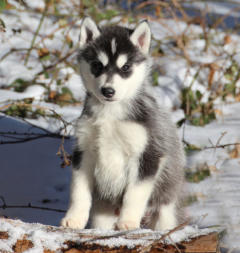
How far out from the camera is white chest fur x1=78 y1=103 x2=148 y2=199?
3766mm

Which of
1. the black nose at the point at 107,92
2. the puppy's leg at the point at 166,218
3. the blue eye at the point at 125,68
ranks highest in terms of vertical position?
the blue eye at the point at 125,68

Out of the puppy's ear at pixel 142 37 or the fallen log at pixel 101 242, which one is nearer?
the fallen log at pixel 101 242

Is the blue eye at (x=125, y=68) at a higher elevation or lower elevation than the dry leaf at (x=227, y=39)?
higher

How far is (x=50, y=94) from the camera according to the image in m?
6.63

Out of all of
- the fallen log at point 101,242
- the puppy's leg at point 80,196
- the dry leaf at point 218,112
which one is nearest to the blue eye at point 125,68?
the puppy's leg at point 80,196

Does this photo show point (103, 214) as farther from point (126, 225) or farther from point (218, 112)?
point (218, 112)

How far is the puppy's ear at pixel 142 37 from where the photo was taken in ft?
12.8

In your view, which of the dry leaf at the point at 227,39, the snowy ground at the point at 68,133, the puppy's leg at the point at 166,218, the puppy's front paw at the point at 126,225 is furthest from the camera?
the dry leaf at the point at 227,39

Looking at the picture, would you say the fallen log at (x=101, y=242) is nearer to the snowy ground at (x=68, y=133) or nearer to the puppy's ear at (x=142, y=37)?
the snowy ground at (x=68, y=133)

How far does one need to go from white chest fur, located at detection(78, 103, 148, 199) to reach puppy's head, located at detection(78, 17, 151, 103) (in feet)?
0.73

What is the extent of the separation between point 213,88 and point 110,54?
3714 millimetres

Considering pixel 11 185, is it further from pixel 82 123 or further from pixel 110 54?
pixel 110 54

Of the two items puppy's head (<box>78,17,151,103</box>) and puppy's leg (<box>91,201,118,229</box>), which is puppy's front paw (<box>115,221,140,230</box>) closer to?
puppy's leg (<box>91,201,118,229</box>)

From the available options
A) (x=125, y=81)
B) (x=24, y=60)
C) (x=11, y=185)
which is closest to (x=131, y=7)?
(x=24, y=60)
